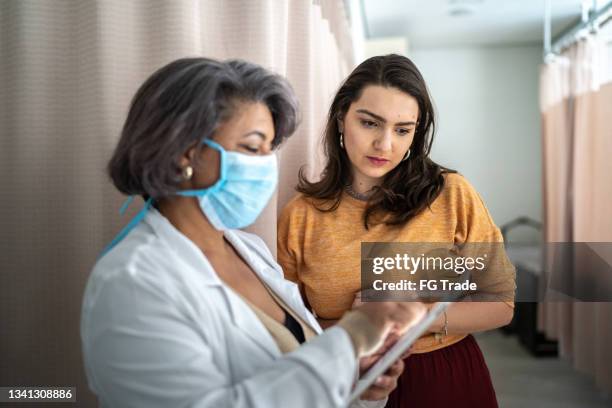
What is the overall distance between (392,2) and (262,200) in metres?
3.72

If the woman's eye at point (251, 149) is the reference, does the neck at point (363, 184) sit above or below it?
below

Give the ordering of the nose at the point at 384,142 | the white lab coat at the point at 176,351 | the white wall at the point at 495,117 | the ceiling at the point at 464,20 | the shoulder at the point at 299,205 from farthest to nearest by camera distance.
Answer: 1. the white wall at the point at 495,117
2. the ceiling at the point at 464,20
3. the shoulder at the point at 299,205
4. the nose at the point at 384,142
5. the white lab coat at the point at 176,351

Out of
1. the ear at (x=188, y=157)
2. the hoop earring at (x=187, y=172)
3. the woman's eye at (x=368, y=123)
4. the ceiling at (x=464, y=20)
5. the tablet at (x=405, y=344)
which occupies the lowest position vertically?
the tablet at (x=405, y=344)

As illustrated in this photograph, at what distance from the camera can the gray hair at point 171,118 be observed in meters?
0.87

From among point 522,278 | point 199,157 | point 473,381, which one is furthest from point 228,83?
point 522,278

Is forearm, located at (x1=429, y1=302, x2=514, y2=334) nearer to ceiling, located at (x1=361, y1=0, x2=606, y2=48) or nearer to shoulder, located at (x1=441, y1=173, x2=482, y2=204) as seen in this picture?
shoulder, located at (x1=441, y1=173, x2=482, y2=204)

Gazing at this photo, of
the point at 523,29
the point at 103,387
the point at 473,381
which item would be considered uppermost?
the point at 523,29

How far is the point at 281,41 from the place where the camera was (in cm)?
149

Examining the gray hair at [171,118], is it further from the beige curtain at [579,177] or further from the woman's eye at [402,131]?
the beige curtain at [579,177]

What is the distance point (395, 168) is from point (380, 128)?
0.17m

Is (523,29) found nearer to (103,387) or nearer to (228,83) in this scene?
(228,83)

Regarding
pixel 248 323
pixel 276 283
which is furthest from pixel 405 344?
pixel 276 283

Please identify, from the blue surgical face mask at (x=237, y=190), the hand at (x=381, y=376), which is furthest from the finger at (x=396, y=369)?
the blue surgical face mask at (x=237, y=190)

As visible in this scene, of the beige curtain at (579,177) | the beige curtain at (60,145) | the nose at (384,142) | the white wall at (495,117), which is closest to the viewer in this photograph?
the beige curtain at (60,145)
